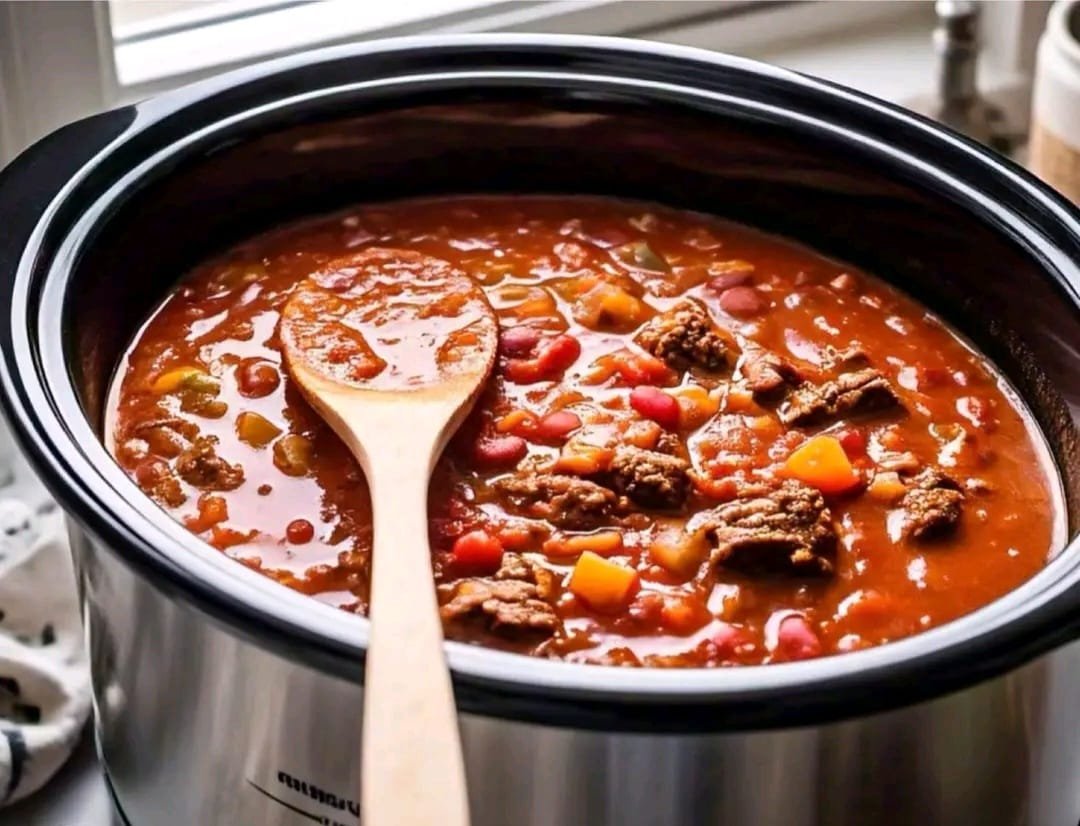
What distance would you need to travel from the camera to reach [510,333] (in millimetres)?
1500

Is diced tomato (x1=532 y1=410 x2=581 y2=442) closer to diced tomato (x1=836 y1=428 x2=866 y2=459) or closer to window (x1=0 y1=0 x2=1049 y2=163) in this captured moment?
diced tomato (x1=836 y1=428 x2=866 y2=459)

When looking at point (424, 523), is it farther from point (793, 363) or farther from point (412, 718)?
point (793, 363)

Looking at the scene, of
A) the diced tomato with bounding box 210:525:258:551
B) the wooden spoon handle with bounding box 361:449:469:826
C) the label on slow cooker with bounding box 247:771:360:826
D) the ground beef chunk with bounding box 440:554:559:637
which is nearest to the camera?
the wooden spoon handle with bounding box 361:449:469:826

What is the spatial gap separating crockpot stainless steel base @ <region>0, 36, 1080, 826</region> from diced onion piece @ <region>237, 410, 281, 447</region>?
0.12 metres

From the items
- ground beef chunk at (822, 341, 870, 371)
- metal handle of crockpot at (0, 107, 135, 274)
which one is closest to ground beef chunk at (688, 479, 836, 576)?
ground beef chunk at (822, 341, 870, 371)

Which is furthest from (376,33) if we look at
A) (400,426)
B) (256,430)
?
(400,426)

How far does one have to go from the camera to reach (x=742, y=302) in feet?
5.14

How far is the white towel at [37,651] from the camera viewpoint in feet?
4.72

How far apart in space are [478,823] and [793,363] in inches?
23.4

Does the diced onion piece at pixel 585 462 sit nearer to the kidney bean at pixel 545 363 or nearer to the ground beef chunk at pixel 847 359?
the kidney bean at pixel 545 363

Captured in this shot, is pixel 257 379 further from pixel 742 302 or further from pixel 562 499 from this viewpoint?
pixel 742 302

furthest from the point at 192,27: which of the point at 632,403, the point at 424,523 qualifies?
the point at 424,523

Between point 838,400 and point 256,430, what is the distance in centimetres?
47

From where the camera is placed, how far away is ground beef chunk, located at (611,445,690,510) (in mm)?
1310
